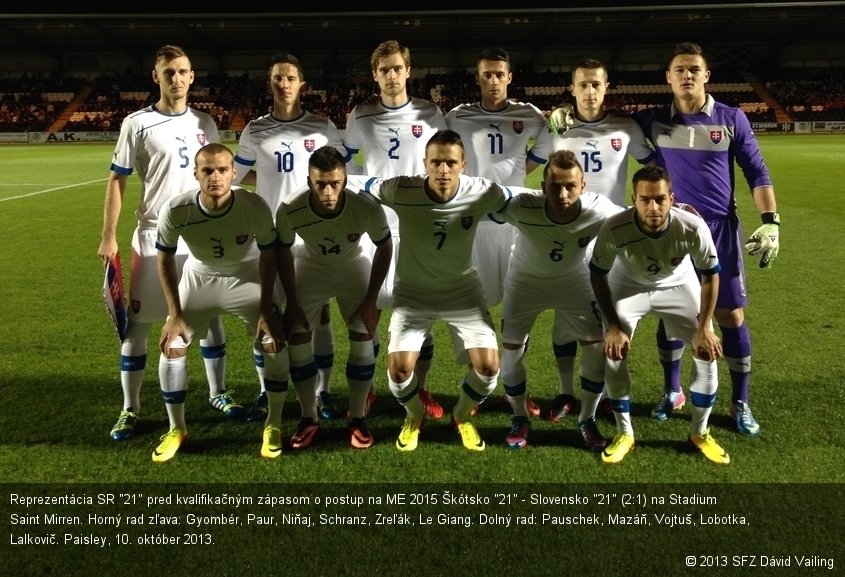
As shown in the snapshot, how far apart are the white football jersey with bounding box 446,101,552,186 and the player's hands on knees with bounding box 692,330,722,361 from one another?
1505 millimetres

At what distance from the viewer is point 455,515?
2.84 metres

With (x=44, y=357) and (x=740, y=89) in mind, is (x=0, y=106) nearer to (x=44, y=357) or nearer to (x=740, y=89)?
(x=44, y=357)

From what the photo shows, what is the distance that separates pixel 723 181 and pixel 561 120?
102 centimetres

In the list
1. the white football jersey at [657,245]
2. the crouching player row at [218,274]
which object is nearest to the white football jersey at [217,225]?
the crouching player row at [218,274]

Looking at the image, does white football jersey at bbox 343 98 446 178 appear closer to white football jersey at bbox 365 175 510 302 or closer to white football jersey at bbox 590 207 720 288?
white football jersey at bbox 365 175 510 302

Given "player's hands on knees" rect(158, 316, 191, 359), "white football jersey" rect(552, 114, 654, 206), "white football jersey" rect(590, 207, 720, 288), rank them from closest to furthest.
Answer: "white football jersey" rect(590, 207, 720, 288), "player's hands on knees" rect(158, 316, 191, 359), "white football jersey" rect(552, 114, 654, 206)

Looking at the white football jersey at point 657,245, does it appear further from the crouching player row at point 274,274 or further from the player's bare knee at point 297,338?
the player's bare knee at point 297,338

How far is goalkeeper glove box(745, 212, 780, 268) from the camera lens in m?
3.59

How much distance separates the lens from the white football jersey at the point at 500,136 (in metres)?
4.04

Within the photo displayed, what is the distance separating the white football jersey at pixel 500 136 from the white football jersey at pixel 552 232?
0.69 m

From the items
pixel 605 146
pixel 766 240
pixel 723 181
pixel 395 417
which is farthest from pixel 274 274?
pixel 766 240

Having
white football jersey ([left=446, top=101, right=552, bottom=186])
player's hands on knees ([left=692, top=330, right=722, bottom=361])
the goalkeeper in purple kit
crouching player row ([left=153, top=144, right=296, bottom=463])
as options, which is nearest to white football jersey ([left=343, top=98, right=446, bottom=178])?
white football jersey ([left=446, top=101, right=552, bottom=186])

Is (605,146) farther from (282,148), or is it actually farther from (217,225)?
(217,225)

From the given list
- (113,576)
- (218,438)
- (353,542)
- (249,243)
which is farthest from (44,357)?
(353,542)
